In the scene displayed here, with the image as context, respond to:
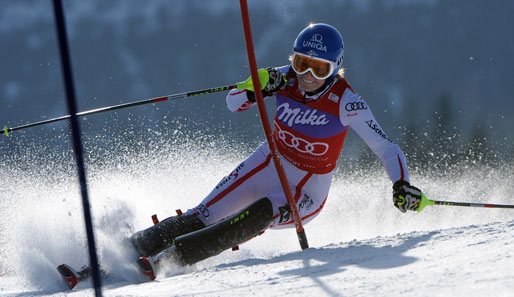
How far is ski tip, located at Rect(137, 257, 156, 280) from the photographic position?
3252mm

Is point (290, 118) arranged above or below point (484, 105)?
below

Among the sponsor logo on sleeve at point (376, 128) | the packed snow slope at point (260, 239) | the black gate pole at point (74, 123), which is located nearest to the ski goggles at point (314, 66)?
the sponsor logo on sleeve at point (376, 128)

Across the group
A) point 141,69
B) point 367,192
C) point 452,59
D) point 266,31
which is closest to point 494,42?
point 452,59

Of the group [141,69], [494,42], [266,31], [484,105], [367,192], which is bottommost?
[367,192]

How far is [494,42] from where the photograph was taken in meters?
81.3

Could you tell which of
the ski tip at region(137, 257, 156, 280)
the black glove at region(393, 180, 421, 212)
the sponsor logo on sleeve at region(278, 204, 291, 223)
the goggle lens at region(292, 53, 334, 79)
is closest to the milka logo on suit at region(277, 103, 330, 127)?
the goggle lens at region(292, 53, 334, 79)

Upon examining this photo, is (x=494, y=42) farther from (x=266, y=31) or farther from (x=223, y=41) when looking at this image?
(x=223, y=41)

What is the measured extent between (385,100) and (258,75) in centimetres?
7198

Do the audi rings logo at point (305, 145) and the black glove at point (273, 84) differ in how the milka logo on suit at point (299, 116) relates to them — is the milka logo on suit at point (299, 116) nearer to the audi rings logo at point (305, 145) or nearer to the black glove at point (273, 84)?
the audi rings logo at point (305, 145)

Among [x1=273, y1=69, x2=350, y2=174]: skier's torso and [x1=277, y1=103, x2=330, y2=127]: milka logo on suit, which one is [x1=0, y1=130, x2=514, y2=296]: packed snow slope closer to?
[x1=273, y1=69, x2=350, y2=174]: skier's torso

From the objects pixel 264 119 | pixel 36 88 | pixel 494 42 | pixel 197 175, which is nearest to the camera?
pixel 264 119

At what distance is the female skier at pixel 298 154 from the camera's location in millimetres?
3692

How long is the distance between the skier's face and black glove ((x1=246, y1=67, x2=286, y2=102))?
0.44ft

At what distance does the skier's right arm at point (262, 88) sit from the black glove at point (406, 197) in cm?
112
